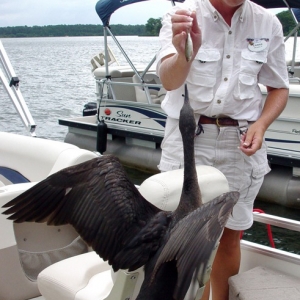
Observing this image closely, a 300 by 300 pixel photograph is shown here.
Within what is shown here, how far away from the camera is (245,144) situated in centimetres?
227

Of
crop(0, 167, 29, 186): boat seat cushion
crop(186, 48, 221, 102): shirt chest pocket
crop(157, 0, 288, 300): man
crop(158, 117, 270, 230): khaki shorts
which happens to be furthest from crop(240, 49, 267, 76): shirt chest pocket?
crop(0, 167, 29, 186): boat seat cushion

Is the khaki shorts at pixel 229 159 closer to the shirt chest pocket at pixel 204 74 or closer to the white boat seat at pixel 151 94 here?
the shirt chest pocket at pixel 204 74

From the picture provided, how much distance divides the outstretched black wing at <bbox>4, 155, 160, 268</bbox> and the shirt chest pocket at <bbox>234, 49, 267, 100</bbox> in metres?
0.65

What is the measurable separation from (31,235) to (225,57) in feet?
4.95

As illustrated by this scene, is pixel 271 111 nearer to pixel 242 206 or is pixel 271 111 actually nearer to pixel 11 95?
pixel 242 206

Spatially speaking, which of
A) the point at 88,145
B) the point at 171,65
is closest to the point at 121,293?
the point at 171,65

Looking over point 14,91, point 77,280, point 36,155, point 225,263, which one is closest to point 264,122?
point 225,263

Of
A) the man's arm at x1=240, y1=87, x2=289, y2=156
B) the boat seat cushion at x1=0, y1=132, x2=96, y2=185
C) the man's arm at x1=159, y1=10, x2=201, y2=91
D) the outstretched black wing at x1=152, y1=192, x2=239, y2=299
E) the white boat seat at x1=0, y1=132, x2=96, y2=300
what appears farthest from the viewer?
the boat seat cushion at x1=0, y1=132, x2=96, y2=185

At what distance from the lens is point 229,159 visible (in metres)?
2.45

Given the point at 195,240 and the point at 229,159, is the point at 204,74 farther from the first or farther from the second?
the point at 195,240

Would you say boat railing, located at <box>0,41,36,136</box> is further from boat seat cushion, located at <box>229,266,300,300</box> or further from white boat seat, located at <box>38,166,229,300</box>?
boat seat cushion, located at <box>229,266,300,300</box>

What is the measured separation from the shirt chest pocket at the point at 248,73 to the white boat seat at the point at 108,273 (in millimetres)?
386

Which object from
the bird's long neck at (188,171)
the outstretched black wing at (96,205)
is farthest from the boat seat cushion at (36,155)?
the bird's long neck at (188,171)

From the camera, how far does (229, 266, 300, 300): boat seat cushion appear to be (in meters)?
2.55
